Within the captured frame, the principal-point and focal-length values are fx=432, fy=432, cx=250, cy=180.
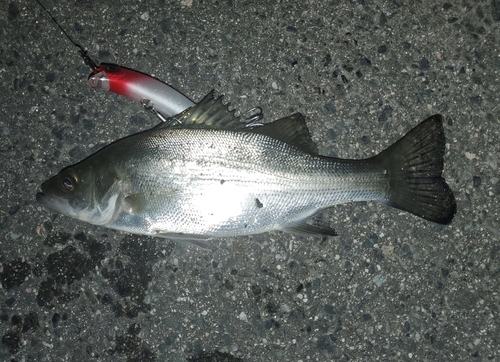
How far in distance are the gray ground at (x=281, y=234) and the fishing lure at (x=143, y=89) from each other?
0.76 ft

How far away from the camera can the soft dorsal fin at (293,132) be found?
2507 mm

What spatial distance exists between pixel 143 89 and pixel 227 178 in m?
0.76

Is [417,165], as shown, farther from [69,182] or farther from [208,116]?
[69,182]

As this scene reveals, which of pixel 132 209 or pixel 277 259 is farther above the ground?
pixel 132 209

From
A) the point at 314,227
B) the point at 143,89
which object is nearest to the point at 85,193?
the point at 143,89

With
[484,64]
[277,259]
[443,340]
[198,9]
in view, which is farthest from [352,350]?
[198,9]

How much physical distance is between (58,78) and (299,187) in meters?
1.78

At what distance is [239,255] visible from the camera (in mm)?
2844

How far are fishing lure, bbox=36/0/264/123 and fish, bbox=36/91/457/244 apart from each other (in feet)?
0.55

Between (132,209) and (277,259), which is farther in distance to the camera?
(277,259)

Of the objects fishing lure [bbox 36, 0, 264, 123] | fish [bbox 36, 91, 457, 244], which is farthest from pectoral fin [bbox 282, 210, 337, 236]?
fishing lure [bbox 36, 0, 264, 123]

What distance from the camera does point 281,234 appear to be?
2832 mm

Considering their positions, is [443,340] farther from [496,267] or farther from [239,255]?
[239,255]

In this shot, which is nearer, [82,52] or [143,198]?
[143,198]
